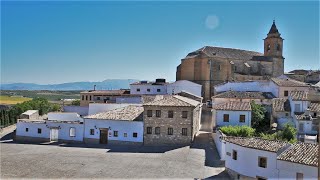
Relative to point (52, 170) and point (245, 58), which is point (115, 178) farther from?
point (245, 58)

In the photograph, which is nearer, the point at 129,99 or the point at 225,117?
the point at 225,117

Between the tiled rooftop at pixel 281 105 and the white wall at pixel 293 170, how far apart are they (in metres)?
16.0

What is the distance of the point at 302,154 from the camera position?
18172mm

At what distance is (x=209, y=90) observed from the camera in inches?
1916

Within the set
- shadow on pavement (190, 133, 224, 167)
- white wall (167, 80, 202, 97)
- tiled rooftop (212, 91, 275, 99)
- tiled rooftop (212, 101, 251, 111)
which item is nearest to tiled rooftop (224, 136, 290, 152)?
shadow on pavement (190, 133, 224, 167)

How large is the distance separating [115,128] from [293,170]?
18565 mm

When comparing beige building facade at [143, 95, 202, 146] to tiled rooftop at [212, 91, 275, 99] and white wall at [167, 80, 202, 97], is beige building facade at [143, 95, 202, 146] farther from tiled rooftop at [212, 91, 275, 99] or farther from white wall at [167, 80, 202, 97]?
white wall at [167, 80, 202, 97]

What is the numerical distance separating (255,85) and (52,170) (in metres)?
27.4

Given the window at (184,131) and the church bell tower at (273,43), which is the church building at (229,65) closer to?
the church bell tower at (273,43)

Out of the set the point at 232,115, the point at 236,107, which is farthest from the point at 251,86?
the point at 232,115

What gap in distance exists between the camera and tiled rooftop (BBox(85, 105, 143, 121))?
3244 centimetres

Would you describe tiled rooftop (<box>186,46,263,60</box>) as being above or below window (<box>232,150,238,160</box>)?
above

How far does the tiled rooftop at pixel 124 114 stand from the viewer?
1277 inches

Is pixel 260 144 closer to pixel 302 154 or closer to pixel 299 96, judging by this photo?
pixel 302 154
